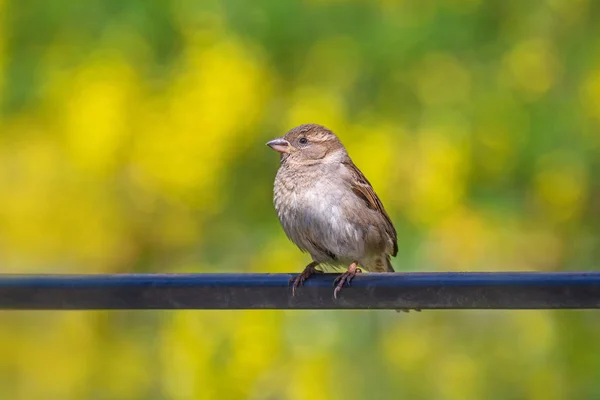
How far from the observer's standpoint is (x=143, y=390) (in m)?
4.99

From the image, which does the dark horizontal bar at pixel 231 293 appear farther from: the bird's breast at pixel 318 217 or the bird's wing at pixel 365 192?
the bird's wing at pixel 365 192

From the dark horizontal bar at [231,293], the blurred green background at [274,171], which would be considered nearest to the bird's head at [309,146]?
the blurred green background at [274,171]

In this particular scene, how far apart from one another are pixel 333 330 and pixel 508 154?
129 centimetres

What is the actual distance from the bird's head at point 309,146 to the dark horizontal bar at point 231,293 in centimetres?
140

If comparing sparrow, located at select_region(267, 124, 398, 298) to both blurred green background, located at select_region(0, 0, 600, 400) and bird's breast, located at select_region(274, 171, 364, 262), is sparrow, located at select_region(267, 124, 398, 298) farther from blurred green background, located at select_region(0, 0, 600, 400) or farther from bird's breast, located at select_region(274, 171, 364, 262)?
blurred green background, located at select_region(0, 0, 600, 400)

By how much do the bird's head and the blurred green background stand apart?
88cm

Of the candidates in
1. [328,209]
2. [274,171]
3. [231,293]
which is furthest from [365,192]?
[231,293]

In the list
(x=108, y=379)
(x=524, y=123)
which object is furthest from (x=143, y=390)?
(x=524, y=123)

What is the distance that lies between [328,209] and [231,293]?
1284 mm

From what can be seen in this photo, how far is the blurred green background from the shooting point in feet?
15.8

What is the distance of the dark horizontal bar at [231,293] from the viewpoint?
260 centimetres

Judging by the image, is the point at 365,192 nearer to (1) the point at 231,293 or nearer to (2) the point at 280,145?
(2) the point at 280,145

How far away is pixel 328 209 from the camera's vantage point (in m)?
3.99

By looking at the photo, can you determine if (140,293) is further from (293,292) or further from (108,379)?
(108,379)
